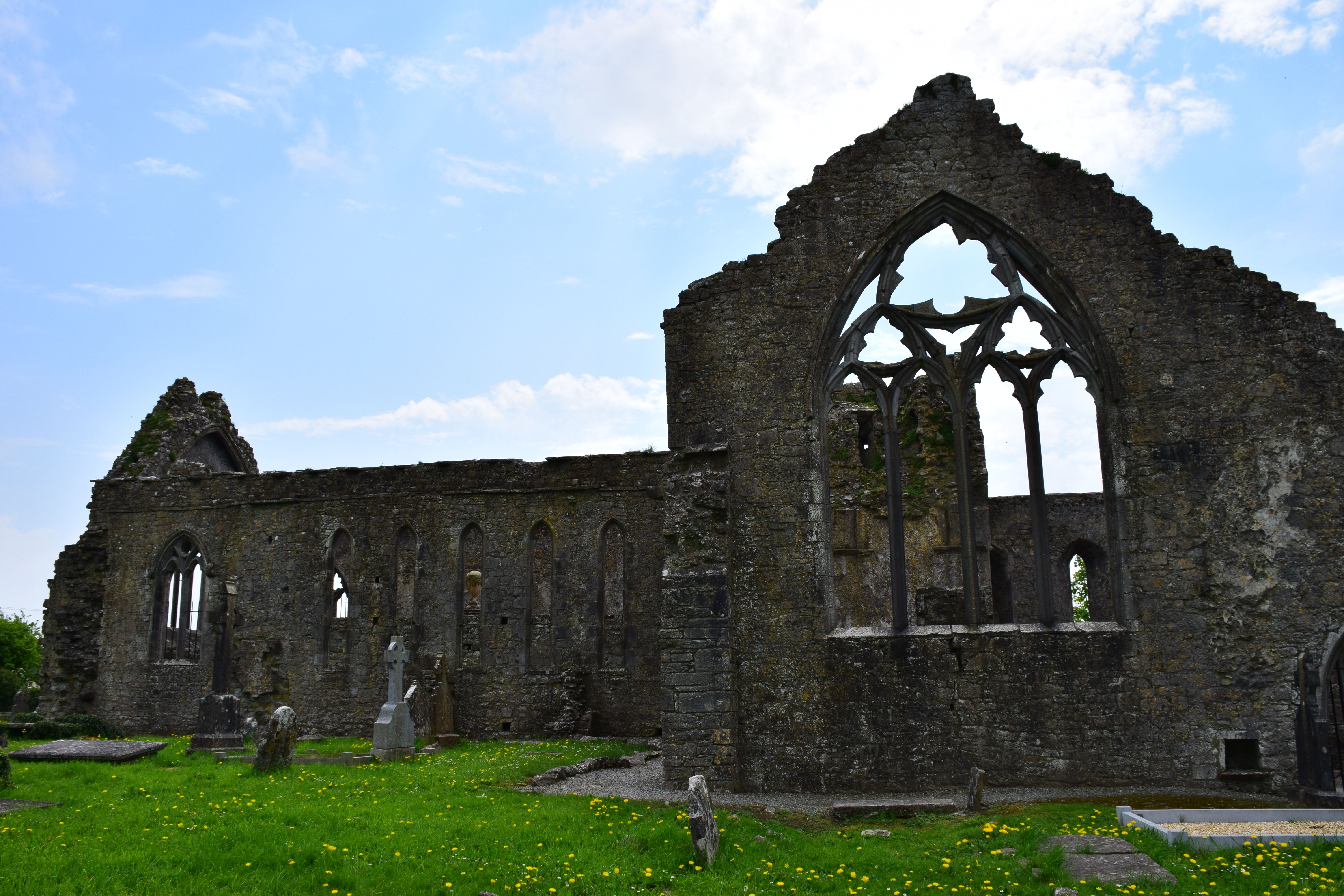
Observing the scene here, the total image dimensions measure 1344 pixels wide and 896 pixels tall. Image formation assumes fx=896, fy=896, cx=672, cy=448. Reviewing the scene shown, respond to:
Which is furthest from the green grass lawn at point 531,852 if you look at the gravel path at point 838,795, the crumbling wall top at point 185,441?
the crumbling wall top at point 185,441

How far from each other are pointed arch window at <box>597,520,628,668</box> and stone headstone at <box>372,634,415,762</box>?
4.56 metres

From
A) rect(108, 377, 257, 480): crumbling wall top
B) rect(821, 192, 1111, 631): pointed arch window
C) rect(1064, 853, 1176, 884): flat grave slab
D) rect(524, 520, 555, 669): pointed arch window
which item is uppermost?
rect(108, 377, 257, 480): crumbling wall top

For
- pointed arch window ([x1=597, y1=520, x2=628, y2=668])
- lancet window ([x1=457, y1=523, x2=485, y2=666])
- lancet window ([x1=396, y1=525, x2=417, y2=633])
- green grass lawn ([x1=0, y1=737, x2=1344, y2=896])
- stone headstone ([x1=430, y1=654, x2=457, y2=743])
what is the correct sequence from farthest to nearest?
lancet window ([x1=396, y1=525, x2=417, y2=633]), lancet window ([x1=457, y1=523, x2=485, y2=666]), pointed arch window ([x1=597, y1=520, x2=628, y2=668]), stone headstone ([x1=430, y1=654, x2=457, y2=743]), green grass lawn ([x1=0, y1=737, x2=1344, y2=896])

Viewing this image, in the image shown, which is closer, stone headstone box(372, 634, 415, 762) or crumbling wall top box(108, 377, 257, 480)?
stone headstone box(372, 634, 415, 762)

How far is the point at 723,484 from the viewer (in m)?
9.59

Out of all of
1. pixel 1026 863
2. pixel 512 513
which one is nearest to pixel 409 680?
pixel 512 513

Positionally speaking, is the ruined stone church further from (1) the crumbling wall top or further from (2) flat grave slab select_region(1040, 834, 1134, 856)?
(1) the crumbling wall top

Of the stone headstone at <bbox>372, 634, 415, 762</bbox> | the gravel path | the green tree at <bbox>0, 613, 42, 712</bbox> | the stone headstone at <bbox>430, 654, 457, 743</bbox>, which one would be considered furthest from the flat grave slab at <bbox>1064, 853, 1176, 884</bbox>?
the green tree at <bbox>0, 613, 42, 712</bbox>

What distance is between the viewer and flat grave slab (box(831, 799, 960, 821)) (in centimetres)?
754

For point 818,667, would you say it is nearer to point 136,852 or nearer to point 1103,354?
point 1103,354

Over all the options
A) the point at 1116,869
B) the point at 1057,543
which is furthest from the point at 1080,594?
the point at 1116,869

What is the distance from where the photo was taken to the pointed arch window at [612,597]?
17922mm

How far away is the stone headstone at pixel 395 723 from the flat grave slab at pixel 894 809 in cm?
738

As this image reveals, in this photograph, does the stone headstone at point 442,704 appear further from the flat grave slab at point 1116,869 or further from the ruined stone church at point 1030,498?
the flat grave slab at point 1116,869
